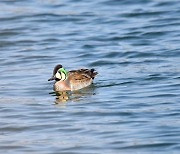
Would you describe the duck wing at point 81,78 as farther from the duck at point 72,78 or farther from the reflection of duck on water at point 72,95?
the reflection of duck on water at point 72,95

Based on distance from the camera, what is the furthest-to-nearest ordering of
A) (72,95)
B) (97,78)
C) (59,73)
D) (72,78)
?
(97,78), (72,78), (59,73), (72,95)

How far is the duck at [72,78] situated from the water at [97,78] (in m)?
0.17

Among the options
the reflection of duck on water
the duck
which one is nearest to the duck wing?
the duck

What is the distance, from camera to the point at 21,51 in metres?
19.0

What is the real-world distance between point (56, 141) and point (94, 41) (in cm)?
786

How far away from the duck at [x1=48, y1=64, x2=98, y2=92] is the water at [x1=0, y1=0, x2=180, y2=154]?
17cm

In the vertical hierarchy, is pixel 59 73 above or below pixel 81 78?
above

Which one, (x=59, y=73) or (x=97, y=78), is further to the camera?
(x=97, y=78)

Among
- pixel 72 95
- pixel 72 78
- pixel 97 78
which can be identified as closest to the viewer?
pixel 72 95

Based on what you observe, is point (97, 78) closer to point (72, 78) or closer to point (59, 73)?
point (72, 78)

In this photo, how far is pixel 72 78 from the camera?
16031mm

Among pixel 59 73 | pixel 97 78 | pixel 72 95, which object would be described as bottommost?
pixel 72 95

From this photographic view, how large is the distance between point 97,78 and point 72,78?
59cm

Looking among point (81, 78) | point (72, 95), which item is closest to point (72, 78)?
point (81, 78)
